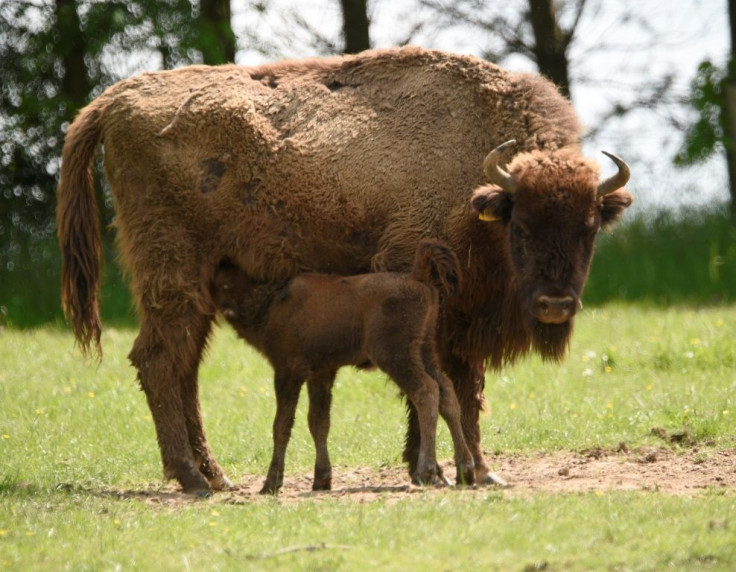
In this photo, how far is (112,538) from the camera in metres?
5.66

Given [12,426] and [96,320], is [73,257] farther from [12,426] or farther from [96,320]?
[12,426]

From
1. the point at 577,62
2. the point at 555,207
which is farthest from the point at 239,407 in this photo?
the point at 577,62

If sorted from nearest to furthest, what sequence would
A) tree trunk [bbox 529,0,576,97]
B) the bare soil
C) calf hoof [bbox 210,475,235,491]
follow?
1. the bare soil
2. calf hoof [bbox 210,475,235,491]
3. tree trunk [bbox 529,0,576,97]

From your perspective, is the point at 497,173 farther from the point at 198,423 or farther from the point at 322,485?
the point at 198,423

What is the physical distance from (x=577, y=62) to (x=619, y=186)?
1299cm

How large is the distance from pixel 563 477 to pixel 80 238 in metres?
3.30

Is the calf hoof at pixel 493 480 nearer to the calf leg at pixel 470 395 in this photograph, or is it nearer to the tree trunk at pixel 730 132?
the calf leg at pixel 470 395

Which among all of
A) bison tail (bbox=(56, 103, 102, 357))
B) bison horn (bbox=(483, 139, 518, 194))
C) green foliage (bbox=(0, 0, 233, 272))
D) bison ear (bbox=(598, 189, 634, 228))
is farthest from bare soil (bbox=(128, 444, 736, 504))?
green foliage (bbox=(0, 0, 233, 272))

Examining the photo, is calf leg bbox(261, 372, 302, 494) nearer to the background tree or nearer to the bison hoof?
the bison hoof

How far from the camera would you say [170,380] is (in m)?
7.43

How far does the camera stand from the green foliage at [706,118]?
17281 millimetres

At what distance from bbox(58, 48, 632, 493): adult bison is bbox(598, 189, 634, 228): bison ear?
0.04ft

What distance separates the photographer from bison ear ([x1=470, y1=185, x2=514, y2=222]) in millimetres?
6977

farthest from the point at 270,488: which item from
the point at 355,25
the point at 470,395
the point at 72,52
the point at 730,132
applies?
the point at 730,132
